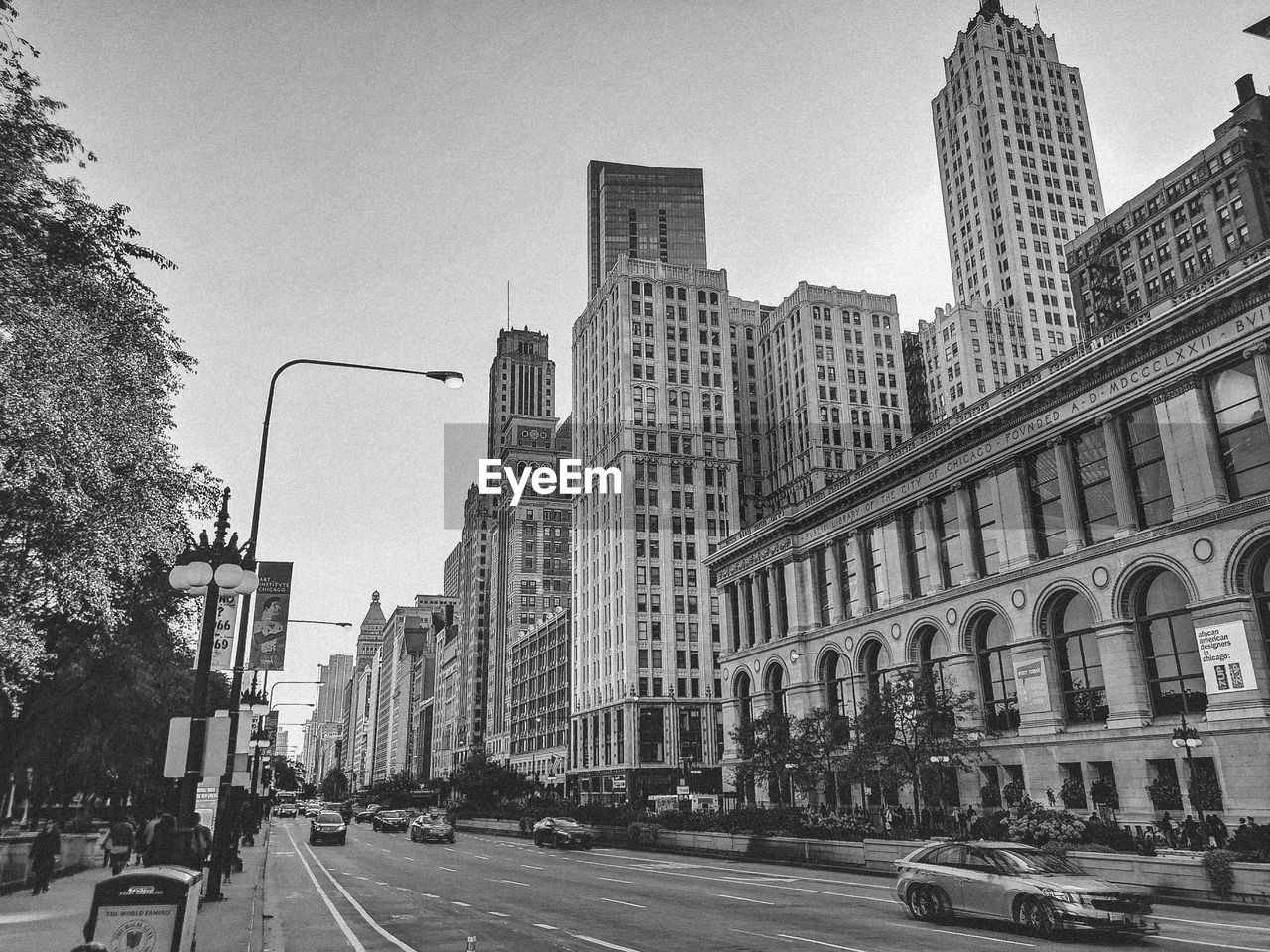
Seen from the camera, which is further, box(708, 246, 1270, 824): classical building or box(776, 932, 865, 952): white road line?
box(708, 246, 1270, 824): classical building

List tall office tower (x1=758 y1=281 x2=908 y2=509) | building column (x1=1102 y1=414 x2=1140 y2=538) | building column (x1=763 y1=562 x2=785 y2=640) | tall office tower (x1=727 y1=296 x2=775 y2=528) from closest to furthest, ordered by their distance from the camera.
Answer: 1. building column (x1=1102 y1=414 x2=1140 y2=538)
2. building column (x1=763 y1=562 x2=785 y2=640)
3. tall office tower (x1=758 y1=281 x2=908 y2=509)
4. tall office tower (x1=727 y1=296 x2=775 y2=528)

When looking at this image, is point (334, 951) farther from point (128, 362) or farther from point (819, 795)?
point (819, 795)

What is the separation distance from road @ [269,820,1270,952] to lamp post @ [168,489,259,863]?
12.4 ft

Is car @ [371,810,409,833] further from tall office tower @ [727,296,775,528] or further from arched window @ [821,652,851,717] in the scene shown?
tall office tower @ [727,296,775,528]

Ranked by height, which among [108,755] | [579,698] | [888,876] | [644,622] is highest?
[644,622]

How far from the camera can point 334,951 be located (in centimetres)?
1612

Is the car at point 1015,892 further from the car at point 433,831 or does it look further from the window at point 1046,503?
the car at point 433,831

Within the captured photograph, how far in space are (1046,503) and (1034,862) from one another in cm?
3244

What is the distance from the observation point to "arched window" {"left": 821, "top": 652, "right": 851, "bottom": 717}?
6016 cm

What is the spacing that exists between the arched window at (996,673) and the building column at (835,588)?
12.7 meters

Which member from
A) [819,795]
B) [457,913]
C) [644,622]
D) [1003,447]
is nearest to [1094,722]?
[1003,447]

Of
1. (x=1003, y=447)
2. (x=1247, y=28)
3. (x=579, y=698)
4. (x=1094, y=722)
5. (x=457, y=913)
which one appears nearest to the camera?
(x=1247, y=28)

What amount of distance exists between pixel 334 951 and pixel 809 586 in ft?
173

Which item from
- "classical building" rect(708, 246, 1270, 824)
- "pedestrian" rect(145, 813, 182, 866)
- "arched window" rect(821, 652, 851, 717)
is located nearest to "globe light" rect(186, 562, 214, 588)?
"pedestrian" rect(145, 813, 182, 866)
